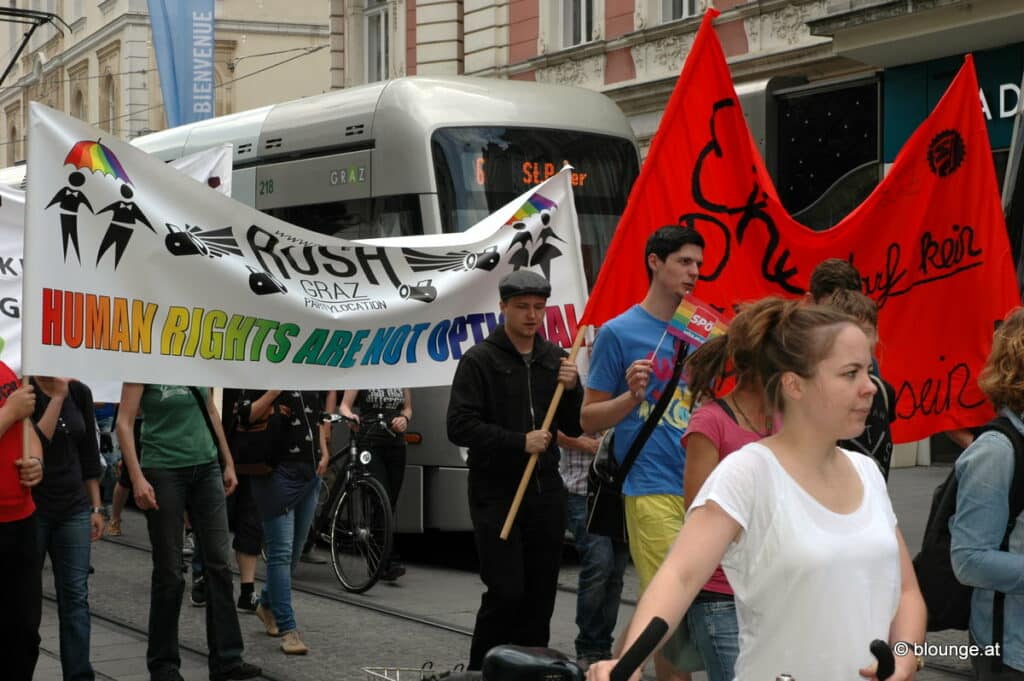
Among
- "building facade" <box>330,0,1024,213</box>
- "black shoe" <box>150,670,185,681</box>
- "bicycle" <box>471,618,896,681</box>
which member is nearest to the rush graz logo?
"black shoe" <box>150,670,185,681</box>

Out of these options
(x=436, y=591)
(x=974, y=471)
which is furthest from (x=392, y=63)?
(x=974, y=471)

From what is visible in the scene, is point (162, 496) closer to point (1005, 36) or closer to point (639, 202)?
point (639, 202)

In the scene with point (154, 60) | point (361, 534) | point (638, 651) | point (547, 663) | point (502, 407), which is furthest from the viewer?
point (154, 60)

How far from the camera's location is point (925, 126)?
696cm

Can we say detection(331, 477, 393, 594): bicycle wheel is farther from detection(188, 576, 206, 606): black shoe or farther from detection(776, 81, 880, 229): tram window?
detection(776, 81, 880, 229): tram window

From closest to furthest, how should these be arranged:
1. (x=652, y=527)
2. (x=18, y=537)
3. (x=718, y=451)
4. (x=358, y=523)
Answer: (x=718, y=451), (x=652, y=527), (x=18, y=537), (x=358, y=523)

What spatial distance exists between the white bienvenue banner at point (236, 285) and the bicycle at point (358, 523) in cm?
272

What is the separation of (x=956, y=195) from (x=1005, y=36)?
8.23 metres

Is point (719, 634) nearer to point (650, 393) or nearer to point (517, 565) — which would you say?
point (650, 393)

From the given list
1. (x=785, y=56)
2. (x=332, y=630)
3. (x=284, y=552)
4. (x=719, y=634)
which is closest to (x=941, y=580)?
(x=719, y=634)

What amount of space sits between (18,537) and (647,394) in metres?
2.39

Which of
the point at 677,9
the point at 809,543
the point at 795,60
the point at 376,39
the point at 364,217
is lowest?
the point at 809,543

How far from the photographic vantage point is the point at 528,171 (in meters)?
11.7

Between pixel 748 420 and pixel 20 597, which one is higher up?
pixel 748 420
